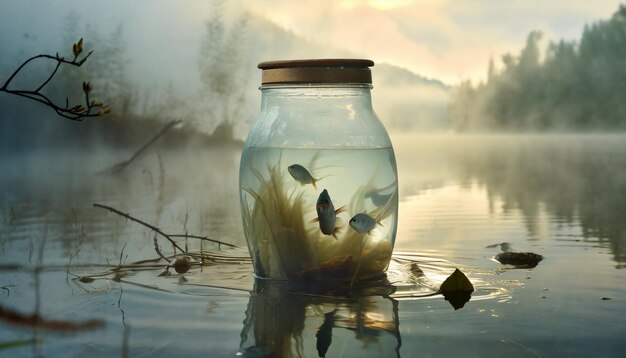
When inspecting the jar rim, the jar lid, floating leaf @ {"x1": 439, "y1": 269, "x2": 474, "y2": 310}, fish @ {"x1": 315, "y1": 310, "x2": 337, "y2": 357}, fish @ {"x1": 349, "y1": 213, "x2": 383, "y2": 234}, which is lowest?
fish @ {"x1": 315, "y1": 310, "x2": 337, "y2": 357}

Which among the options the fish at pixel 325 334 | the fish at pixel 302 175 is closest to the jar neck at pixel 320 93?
the fish at pixel 302 175

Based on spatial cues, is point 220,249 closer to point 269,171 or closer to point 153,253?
point 153,253

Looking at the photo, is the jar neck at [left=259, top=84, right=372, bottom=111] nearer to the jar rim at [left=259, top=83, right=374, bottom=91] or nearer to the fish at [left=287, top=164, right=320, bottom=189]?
the jar rim at [left=259, top=83, right=374, bottom=91]

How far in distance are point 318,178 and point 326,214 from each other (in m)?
0.10

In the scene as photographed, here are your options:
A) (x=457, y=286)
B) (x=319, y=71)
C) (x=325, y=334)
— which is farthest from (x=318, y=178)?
(x=325, y=334)

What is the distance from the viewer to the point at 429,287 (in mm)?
2254

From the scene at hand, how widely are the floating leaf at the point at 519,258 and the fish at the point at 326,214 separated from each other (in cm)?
63

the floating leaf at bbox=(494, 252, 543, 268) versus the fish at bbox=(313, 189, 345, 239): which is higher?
the fish at bbox=(313, 189, 345, 239)

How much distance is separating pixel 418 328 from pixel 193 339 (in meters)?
0.46

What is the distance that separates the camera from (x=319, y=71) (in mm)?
2293

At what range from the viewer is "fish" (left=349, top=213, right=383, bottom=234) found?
224cm

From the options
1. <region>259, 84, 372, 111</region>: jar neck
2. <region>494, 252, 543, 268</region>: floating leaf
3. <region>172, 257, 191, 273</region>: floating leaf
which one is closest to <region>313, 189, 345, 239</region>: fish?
<region>259, 84, 372, 111</region>: jar neck

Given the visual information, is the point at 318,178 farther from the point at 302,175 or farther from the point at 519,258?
the point at 519,258

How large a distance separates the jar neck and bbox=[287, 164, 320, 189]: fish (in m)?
0.20
